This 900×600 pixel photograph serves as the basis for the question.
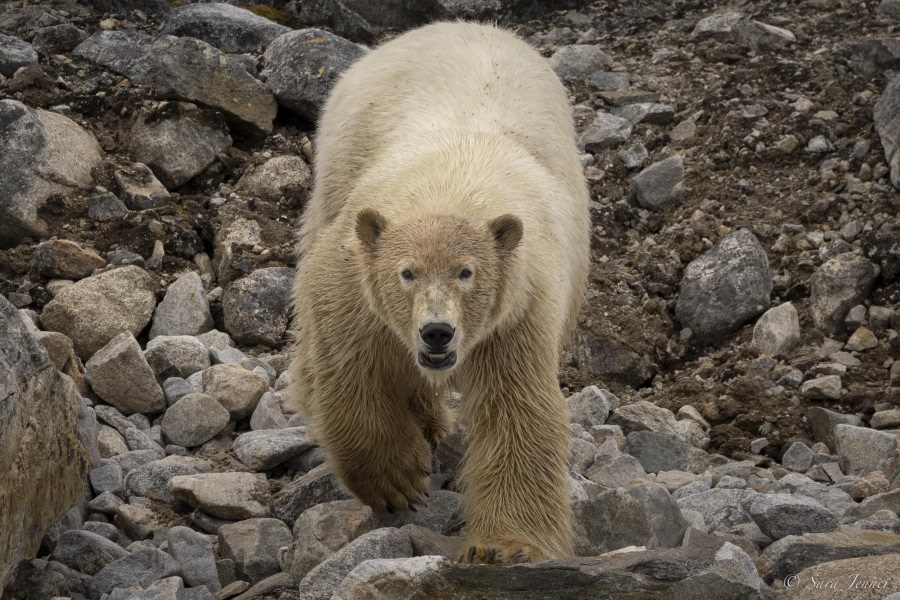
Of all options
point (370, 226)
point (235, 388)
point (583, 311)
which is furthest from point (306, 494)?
point (583, 311)

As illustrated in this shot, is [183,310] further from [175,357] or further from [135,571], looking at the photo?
[135,571]

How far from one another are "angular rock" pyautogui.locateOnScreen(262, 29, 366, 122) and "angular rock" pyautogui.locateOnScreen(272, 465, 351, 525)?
4.88 metres

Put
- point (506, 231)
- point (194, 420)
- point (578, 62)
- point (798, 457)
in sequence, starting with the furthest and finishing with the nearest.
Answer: point (578, 62) < point (798, 457) < point (194, 420) < point (506, 231)

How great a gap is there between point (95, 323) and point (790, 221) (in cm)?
548

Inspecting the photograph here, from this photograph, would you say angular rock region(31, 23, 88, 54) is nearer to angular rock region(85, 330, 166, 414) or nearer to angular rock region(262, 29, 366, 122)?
angular rock region(262, 29, 366, 122)

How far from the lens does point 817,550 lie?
4.68 meters

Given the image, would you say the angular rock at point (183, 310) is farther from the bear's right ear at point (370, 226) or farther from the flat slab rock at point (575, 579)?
the flat slab rock at point (575, 579)

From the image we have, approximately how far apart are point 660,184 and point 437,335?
Result: 18.6ft

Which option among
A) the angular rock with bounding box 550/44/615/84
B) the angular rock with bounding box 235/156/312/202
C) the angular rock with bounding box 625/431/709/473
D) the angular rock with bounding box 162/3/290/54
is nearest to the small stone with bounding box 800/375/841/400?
the angular rock with bounding box 625/431/709/473

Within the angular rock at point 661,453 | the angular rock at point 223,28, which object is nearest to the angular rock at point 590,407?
the angular rock at point 661,453

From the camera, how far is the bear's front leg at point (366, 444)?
582 cm

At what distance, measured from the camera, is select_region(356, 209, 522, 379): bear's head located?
495cm

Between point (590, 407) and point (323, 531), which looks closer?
point (323, 531)

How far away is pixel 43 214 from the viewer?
29.1 ft
